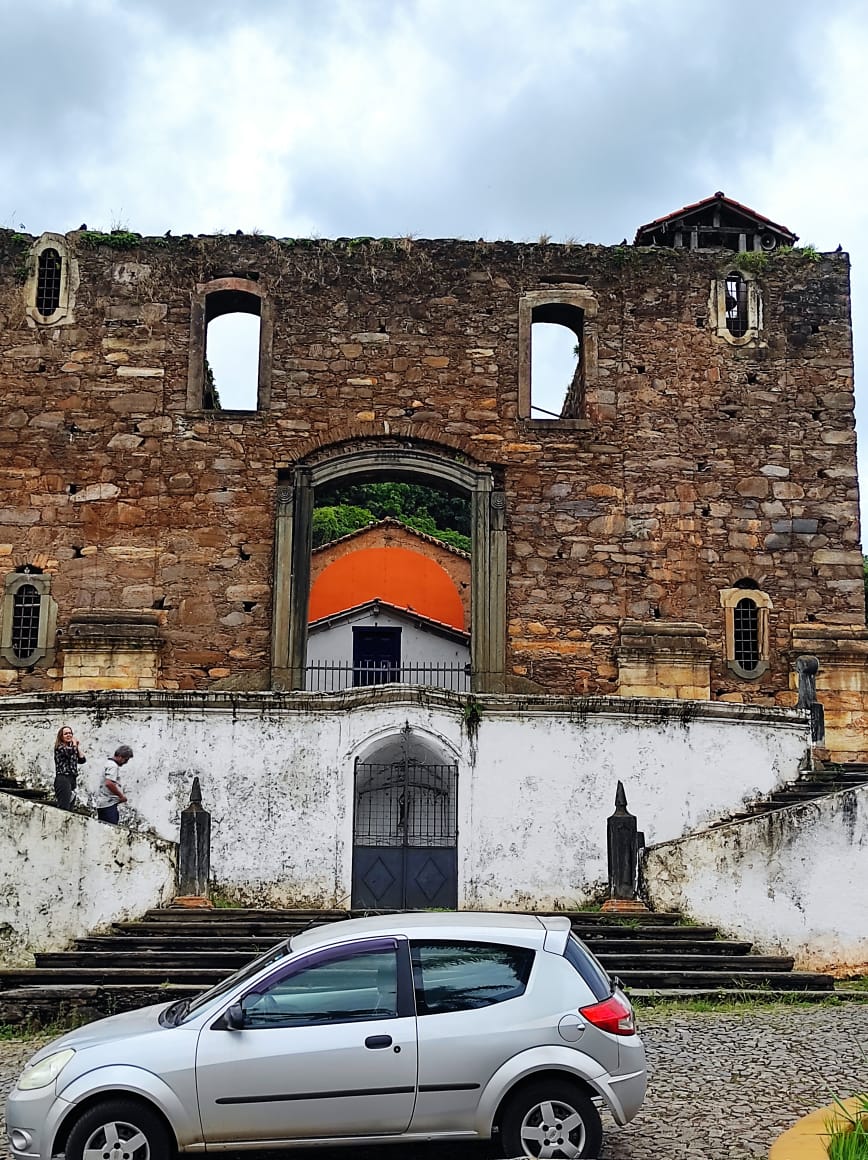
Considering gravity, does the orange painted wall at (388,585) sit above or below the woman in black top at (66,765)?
above

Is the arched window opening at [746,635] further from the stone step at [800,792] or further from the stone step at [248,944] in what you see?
the stone step at [248,944]

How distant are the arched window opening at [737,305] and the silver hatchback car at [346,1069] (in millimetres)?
14183

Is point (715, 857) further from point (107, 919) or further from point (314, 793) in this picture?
point (107, 919)

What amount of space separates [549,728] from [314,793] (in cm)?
243

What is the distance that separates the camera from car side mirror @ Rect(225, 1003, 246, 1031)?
19.4 ft

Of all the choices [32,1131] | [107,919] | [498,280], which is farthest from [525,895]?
[498,280]

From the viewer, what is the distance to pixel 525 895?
12977mm

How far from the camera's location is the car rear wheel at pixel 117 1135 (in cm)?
569

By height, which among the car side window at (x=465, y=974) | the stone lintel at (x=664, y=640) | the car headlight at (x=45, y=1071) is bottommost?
the car headlight at (x=45, y=1071)

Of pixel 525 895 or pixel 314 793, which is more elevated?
pixel 314 793

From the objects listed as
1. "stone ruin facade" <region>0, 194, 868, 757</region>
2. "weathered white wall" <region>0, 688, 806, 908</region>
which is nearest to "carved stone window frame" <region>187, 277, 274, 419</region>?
"stone ruin facade" <region>0, 194, 868, 757</region>

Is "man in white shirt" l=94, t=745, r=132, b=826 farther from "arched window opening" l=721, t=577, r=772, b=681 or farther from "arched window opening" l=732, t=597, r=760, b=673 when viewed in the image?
"arched window opening" l=732, t=597, r=760, b=673

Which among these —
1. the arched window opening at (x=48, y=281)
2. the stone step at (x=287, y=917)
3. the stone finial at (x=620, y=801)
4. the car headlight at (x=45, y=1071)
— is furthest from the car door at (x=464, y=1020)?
the arched window opening at (x=48, y=281)

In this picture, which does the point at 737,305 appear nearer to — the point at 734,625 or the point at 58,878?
the point at 734,625
